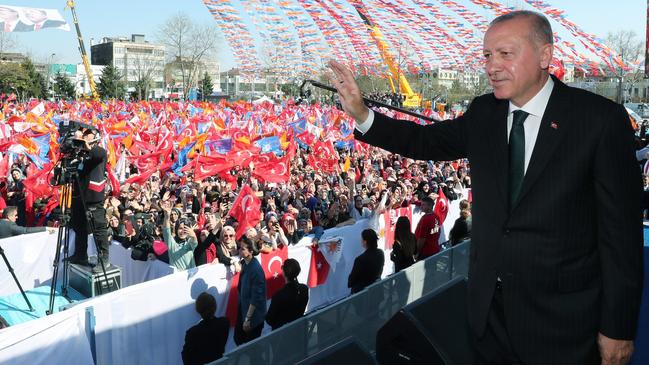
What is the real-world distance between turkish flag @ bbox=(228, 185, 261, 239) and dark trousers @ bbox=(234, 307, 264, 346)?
2.07m

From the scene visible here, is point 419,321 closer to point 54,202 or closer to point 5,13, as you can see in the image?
point 54,202

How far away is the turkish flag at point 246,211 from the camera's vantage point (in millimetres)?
8234

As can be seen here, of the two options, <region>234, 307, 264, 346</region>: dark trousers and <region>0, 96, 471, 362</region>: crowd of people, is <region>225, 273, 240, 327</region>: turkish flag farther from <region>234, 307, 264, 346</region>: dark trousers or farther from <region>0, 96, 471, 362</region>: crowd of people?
<region>234, 307, 264, 346</region>: dark trousers

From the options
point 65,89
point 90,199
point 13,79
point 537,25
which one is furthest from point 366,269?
point 65,89

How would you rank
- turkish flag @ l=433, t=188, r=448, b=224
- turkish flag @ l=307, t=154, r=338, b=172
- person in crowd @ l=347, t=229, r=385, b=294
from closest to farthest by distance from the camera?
person in crowd @ l=347, t=229, r=385, b=294 → turkish flag @ l=433, t=188, r=448, b=224 → turkish flag @ l=307, t=154, r=338, b=172

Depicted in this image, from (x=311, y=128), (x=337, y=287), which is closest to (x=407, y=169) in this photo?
(x=311, y=128)

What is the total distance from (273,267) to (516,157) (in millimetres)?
5685

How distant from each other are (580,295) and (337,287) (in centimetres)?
694

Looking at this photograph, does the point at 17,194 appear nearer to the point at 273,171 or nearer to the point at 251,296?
the point at 273,171

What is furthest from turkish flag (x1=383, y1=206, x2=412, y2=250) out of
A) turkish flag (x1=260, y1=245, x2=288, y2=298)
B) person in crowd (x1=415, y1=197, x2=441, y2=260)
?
turkish flag (x1=260, y1=245, x2=288, y2=298)

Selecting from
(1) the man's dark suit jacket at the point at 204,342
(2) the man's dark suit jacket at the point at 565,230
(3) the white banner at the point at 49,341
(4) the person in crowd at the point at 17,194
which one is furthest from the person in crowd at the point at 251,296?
(4) the person in crowd at the point at 17,194

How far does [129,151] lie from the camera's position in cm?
1652

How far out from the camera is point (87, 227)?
295 inches

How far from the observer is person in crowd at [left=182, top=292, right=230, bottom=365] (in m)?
4.97
